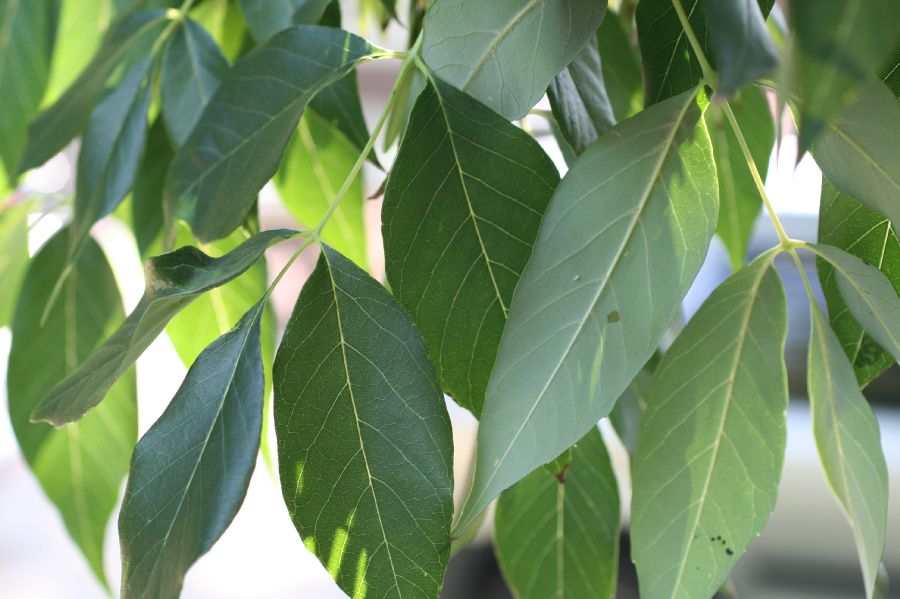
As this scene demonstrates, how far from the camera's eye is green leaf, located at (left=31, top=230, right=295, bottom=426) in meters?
0.20

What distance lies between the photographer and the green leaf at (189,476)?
0.62 feet

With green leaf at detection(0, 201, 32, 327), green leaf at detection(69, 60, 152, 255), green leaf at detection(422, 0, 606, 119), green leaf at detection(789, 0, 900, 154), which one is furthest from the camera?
green leaf at detection(0, 201, 32, 327)

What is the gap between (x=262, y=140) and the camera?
252 mm

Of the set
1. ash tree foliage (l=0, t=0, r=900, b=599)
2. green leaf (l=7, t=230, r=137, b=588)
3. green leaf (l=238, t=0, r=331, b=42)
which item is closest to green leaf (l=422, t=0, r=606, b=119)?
ash tree foliage (l=0, t=0, r=900, b=599)

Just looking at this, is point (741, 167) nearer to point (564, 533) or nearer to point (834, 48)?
point (564, 533)

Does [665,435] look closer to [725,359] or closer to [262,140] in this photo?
[725,359]

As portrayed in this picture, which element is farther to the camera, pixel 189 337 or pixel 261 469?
pixel 261 469

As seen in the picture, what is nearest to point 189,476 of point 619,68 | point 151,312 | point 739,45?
point 151,312

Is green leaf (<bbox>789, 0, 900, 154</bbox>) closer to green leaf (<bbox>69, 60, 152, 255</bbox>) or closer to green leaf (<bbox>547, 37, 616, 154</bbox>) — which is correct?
green leaf (<bbox>547, 37, 616, 154</bbox>)

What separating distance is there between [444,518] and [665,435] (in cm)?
6

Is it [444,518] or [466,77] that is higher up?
[466,77]

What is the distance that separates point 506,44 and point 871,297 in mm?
105

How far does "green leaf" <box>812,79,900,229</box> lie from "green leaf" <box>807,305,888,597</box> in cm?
4

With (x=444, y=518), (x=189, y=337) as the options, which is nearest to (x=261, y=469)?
(x=189, y=337)
